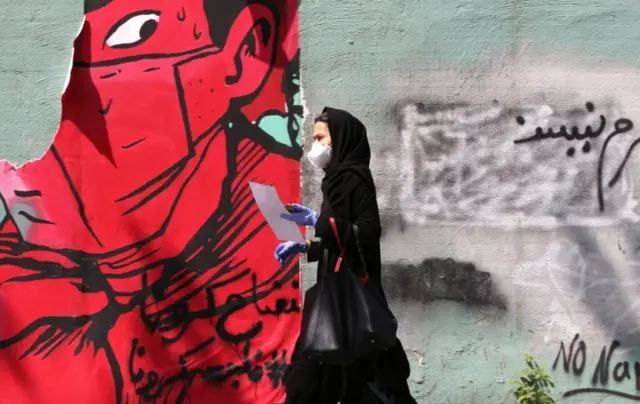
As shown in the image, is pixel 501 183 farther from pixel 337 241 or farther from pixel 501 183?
pixel 337 241

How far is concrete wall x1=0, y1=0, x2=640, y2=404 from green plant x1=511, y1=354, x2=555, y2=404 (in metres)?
0.06

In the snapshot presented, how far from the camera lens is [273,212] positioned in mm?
3350

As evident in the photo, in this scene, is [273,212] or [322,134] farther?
[322,134]

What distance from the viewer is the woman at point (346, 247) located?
11.2 feet

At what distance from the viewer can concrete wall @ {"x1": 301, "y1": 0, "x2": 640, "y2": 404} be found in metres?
4.55

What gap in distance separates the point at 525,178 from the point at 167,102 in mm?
2070

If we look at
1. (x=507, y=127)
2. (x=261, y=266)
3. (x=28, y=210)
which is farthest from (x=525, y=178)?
(x=28, y=210)

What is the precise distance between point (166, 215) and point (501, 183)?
190 cm

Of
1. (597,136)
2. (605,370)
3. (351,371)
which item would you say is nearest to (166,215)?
(351,371)

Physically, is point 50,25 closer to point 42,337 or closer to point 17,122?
point 17,122

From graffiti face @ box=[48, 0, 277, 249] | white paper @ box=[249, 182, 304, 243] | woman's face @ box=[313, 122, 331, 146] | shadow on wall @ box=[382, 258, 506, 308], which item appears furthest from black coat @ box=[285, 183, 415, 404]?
graffiti face @ box=[48, 0, 277, 249]

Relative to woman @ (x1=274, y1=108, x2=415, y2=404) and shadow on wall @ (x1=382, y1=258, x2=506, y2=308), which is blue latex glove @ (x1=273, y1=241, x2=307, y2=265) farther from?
shadow on wall @ (x1=382, y1=258, x2=506, y2=308)

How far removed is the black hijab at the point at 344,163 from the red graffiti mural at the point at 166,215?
1.15 m

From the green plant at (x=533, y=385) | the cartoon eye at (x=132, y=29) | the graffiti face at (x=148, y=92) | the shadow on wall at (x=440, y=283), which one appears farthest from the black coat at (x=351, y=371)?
the cartoon eye at (x=132, y=29)
